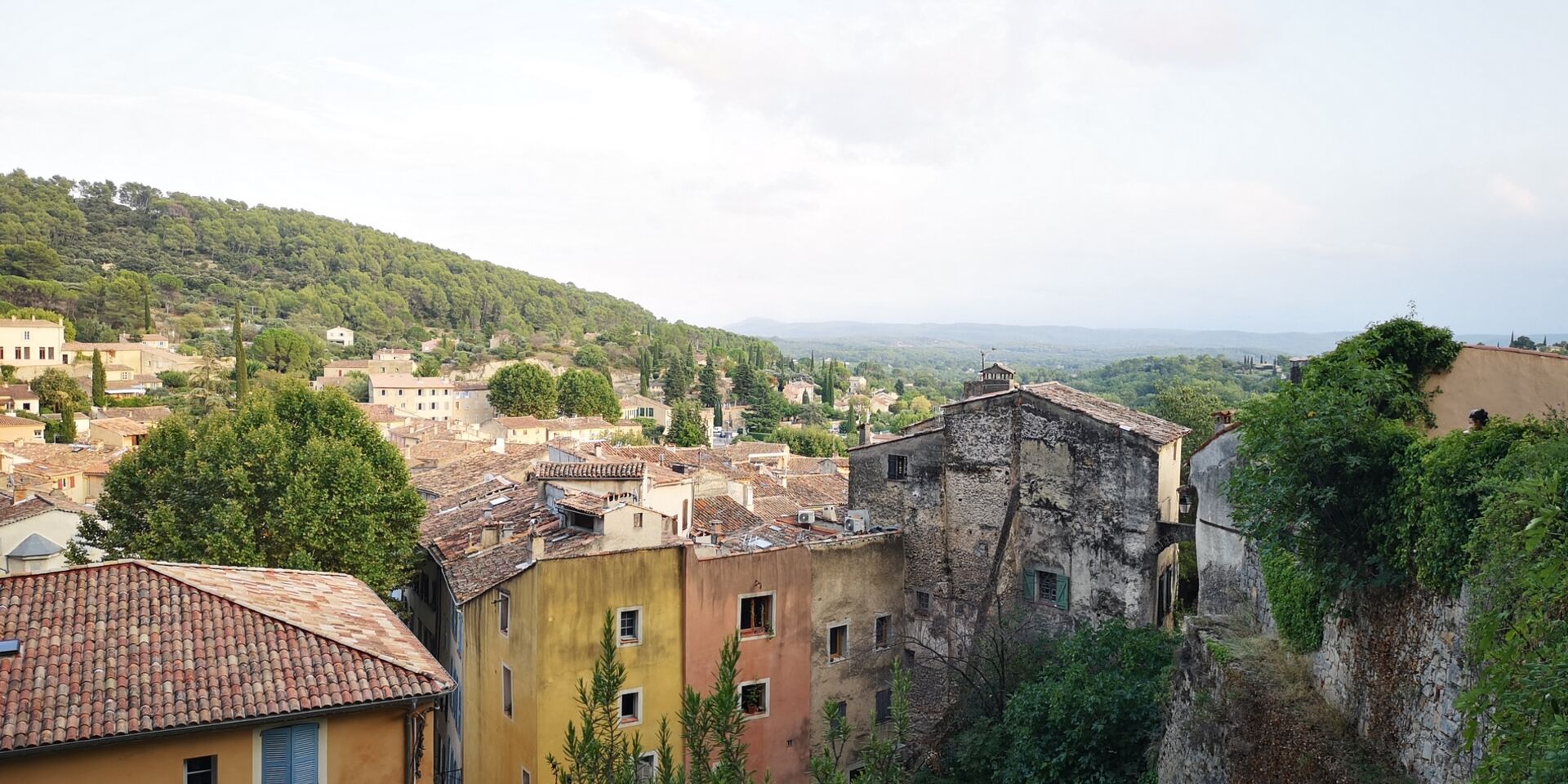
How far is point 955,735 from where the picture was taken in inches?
886

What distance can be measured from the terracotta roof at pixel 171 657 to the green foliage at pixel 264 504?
11505 millimetres

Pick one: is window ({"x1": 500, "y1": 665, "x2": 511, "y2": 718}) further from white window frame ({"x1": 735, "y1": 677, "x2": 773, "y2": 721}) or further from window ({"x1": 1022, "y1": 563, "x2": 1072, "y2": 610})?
window ({"x1": 1022, "y1": 563, "x2": 1072, "y2": 610})

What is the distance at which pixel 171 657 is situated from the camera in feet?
40.2

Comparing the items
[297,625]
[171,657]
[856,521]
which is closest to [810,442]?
[856,521]

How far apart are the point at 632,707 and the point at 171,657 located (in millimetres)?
10331

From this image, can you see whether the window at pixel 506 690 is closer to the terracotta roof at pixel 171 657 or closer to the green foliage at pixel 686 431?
the terracotta roof at pixel 171 657

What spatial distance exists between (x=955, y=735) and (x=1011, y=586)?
11.9 ft

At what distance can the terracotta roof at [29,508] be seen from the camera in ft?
109

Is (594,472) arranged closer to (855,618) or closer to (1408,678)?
(855,618)

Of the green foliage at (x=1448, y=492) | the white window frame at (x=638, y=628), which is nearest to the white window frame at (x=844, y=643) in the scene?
the white window frame at (x=638, y=628)

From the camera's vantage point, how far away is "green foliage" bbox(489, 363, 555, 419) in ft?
332

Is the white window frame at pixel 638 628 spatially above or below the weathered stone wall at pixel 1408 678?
below

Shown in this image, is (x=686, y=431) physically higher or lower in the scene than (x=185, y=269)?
lower

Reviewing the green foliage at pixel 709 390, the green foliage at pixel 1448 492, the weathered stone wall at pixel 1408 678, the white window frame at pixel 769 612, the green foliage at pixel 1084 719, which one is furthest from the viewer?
the green foliage at pixel 709 390
